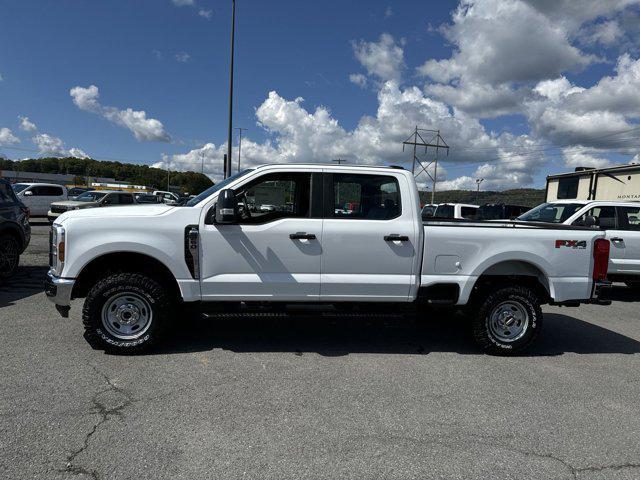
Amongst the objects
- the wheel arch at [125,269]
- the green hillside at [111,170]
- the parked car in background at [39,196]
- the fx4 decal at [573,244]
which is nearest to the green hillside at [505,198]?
the fx4 decal at [573,244]

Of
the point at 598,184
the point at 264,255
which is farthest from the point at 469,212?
the point at 264,255

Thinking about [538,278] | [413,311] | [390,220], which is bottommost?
[413,311]

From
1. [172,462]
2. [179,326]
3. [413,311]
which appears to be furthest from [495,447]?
[179,326]

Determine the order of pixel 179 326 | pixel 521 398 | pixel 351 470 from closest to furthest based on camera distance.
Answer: pixel 351 470, pixel 521 398, pixel 179 326

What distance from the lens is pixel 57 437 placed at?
9.72 feet

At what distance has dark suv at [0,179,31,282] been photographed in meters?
7.64

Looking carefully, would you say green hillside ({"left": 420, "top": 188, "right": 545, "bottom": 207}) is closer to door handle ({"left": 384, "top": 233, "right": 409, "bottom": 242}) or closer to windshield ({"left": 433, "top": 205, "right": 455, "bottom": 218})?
windshield ({"left": 433, "top": 205, "right": 455, "bottom": 218})

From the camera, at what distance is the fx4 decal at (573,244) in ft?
15.9

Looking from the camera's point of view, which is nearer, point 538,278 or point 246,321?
point 538,278

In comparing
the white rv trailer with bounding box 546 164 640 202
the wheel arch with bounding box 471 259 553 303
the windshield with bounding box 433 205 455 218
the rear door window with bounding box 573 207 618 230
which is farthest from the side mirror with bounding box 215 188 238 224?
the white rv trailer with bounding box 546 164 640 202

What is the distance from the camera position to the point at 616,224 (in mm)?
8430

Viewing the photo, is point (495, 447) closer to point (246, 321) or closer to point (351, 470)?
point (351, 470)

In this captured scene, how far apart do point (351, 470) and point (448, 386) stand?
1636 millimetres

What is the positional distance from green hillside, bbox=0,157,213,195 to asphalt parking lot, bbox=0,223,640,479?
134m
